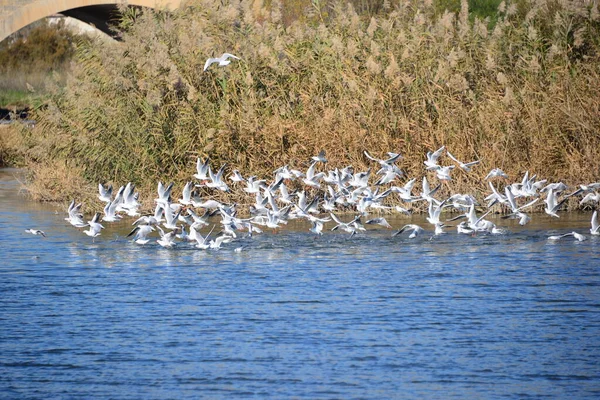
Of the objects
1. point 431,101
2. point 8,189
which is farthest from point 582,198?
point 8,189

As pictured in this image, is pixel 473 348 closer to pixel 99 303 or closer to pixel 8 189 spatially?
pixel 99 303

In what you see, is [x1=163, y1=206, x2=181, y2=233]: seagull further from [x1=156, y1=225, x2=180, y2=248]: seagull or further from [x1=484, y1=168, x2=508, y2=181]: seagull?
[x1=484, y1=168, x2=508, y2=181]: seagull

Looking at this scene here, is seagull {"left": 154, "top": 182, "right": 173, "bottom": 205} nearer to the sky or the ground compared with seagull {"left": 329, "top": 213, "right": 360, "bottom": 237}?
nearer to the sky

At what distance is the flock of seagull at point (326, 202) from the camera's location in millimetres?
15359

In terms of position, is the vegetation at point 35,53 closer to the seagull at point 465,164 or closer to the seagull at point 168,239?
the seagull at point 465,164

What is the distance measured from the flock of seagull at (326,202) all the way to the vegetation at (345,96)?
517 mm

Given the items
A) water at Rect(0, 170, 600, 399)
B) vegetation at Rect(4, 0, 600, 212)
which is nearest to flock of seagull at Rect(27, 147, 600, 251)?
water at Rect(0, 170, 600, 399)

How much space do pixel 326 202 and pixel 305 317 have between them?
4.97 meters

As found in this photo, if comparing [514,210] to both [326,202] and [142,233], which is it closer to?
[326,202]

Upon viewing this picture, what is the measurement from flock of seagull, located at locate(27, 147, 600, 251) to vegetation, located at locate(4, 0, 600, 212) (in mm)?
517

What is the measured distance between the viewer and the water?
9.27 m

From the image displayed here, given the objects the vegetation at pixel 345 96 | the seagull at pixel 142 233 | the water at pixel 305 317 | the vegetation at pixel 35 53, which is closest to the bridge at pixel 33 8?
the vegetation at pixel 35 53

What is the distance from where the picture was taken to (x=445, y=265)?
14016mm

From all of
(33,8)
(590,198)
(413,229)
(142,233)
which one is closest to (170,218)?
(142,233)
